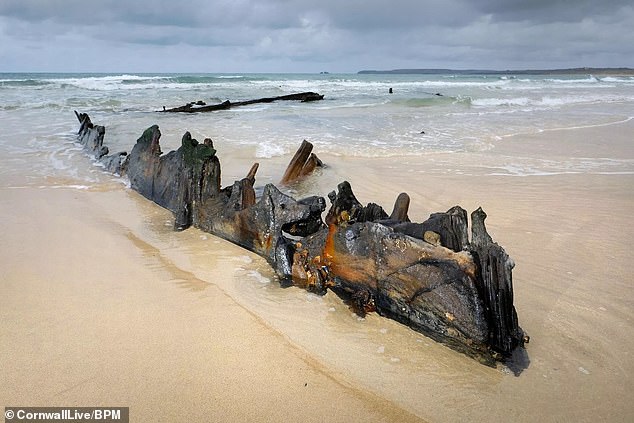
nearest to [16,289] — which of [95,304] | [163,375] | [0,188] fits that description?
[95,304]

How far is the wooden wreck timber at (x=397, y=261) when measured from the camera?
2.23 metres

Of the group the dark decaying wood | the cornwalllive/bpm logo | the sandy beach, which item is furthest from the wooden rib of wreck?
the cornwalllive/bpm logo

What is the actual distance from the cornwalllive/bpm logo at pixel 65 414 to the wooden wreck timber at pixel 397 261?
1.45 meters

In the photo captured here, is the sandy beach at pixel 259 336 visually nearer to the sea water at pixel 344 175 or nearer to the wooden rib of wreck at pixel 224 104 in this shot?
the sea water at pixel 344 175

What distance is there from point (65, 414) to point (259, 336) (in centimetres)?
104

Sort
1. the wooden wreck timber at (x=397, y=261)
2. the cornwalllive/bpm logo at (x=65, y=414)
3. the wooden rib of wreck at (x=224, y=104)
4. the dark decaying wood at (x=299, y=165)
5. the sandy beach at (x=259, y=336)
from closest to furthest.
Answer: the cornwalllive/bpm logo at (x=65, y=414) < the sandy beach at (x=259, y=336) < the wooden wreck timber at (x=397, y=261) < the dark decaying wood at (x=299, y=165) < the wooden rib of wreck at (x=224, y=104)

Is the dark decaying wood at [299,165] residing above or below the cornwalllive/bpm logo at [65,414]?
above

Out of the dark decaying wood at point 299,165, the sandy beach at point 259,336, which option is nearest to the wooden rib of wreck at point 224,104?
the dark decaying wood at point 299,165

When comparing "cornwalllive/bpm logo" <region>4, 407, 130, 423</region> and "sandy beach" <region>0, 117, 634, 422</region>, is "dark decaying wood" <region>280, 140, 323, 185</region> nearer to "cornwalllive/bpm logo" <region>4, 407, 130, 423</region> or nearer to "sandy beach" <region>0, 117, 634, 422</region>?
"sandy beach" <region>0, 117, 634, 422</region>

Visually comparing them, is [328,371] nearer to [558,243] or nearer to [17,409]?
[17,409]

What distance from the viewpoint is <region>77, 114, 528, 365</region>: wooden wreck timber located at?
223 centimetres

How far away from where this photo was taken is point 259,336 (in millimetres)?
2639

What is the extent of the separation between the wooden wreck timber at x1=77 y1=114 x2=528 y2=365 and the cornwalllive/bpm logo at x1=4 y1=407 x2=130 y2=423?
4.77 feet

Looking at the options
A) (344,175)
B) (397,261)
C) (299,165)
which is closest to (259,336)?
(397,261)
